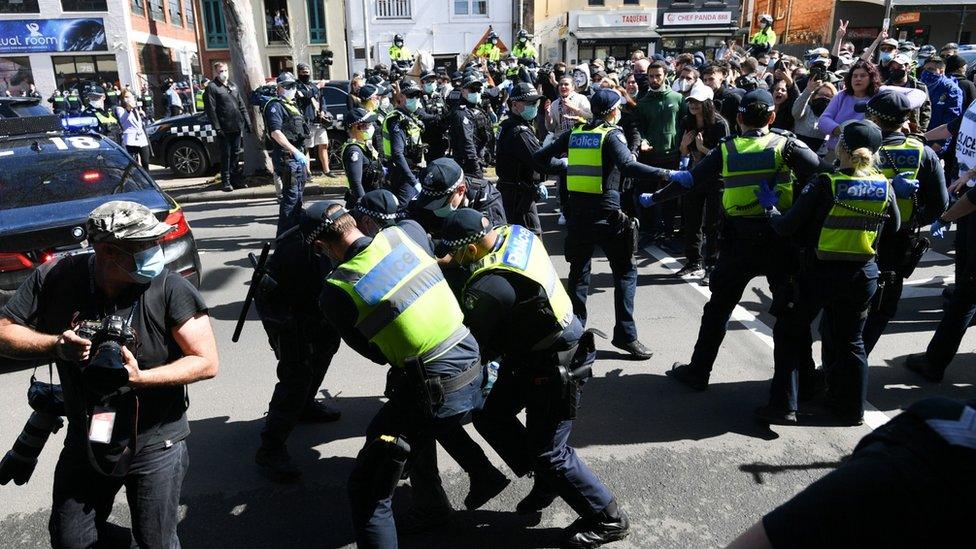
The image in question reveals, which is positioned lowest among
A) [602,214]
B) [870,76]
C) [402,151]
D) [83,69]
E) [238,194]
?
[238,194]

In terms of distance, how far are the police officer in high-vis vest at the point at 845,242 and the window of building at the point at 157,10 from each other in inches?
1475

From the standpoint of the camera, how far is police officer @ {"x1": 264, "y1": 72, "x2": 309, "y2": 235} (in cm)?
765

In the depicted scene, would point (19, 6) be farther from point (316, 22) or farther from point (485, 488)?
point (485, 488)

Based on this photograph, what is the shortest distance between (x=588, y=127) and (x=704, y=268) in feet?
8.86

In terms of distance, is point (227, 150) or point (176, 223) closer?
point (176, 223)

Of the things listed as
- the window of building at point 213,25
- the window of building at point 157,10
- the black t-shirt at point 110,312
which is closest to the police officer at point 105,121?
the black t-shirt at point 110,312

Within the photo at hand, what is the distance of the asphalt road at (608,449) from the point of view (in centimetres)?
323

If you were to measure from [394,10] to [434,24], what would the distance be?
209 centimetres

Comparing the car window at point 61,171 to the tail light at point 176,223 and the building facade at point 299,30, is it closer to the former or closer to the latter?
the tail light at point 176,223

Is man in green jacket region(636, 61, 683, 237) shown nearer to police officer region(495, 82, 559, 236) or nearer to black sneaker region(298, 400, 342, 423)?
police officer region(495, 82, 559, 236)

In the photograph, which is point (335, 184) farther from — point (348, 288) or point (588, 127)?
point (348, 288)

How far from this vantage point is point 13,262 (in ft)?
15.3

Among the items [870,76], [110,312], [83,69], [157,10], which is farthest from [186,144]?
[157,10]

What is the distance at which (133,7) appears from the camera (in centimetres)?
3095
